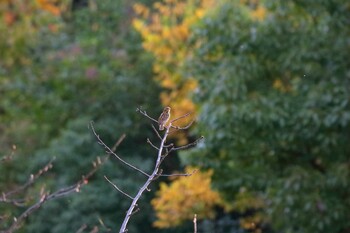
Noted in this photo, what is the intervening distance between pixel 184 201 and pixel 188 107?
4.01ft

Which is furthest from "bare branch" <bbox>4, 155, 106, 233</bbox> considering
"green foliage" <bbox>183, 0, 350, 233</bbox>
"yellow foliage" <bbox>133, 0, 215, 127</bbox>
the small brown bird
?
"yellow foliage" <bbox>133, 0, 215, 127</bbox>

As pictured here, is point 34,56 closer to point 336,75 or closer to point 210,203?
point 210,203

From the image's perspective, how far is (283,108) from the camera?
30.0ft

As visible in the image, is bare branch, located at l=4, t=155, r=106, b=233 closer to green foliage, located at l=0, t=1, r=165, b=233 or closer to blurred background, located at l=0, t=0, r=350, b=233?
blurred background, located at l=0, t=0, r=350, b=233

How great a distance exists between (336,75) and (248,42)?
0.90m

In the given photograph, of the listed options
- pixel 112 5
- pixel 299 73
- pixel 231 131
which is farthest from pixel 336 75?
pixel 112 5

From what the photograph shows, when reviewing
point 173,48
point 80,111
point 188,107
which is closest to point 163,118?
point 188,107

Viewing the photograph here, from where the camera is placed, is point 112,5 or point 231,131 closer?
point 231,131

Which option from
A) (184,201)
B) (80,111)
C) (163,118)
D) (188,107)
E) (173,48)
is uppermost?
(80,111)

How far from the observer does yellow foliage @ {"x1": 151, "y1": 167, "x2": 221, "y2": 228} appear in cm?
1200

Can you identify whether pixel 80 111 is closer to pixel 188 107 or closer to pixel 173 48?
pixel 173 48

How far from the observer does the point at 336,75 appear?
29.8 feet

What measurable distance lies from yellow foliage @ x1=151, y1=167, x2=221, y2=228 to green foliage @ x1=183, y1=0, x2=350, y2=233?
82.1 inches

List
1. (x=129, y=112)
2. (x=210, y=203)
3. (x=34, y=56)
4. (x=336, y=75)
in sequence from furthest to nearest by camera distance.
Answer: (x=34, y=56) → (x=129, y=112) → (x=210, y=203) → (x=336, y=75)
